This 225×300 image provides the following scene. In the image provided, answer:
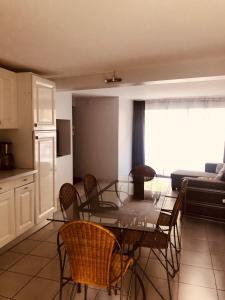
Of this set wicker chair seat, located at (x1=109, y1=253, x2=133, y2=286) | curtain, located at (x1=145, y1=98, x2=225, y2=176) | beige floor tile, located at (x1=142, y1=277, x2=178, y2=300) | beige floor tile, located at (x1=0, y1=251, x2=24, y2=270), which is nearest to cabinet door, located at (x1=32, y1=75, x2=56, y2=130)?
beige floor tile, located at (x1=0, y1=251, x2=24, y2=270)

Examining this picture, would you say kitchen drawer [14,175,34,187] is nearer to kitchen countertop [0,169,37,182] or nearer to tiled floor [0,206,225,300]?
kitchen countertop [0,169,37,182]

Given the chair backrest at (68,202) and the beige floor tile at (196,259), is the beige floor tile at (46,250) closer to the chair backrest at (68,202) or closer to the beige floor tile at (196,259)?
the chair backrest at (68,202)

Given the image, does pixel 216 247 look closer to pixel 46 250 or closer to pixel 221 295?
pixel 221 295

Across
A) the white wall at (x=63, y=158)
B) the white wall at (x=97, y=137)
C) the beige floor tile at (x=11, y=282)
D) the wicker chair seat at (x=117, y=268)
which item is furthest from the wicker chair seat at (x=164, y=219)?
the white wall at (x=97, y=137)

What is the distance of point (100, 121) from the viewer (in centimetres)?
643

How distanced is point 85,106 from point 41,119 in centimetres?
339

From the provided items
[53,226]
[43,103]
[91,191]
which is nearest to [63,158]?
[53,226]

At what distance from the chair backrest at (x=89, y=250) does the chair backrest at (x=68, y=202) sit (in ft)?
1.90

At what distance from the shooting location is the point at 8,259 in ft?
8.75

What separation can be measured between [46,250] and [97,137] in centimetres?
395

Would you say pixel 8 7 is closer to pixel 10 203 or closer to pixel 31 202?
pixel 10 203

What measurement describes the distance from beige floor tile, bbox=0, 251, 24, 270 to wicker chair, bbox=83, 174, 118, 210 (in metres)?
1.02

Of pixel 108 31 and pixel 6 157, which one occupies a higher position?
pixel 108 31

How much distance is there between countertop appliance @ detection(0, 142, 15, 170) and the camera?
10.2ft
